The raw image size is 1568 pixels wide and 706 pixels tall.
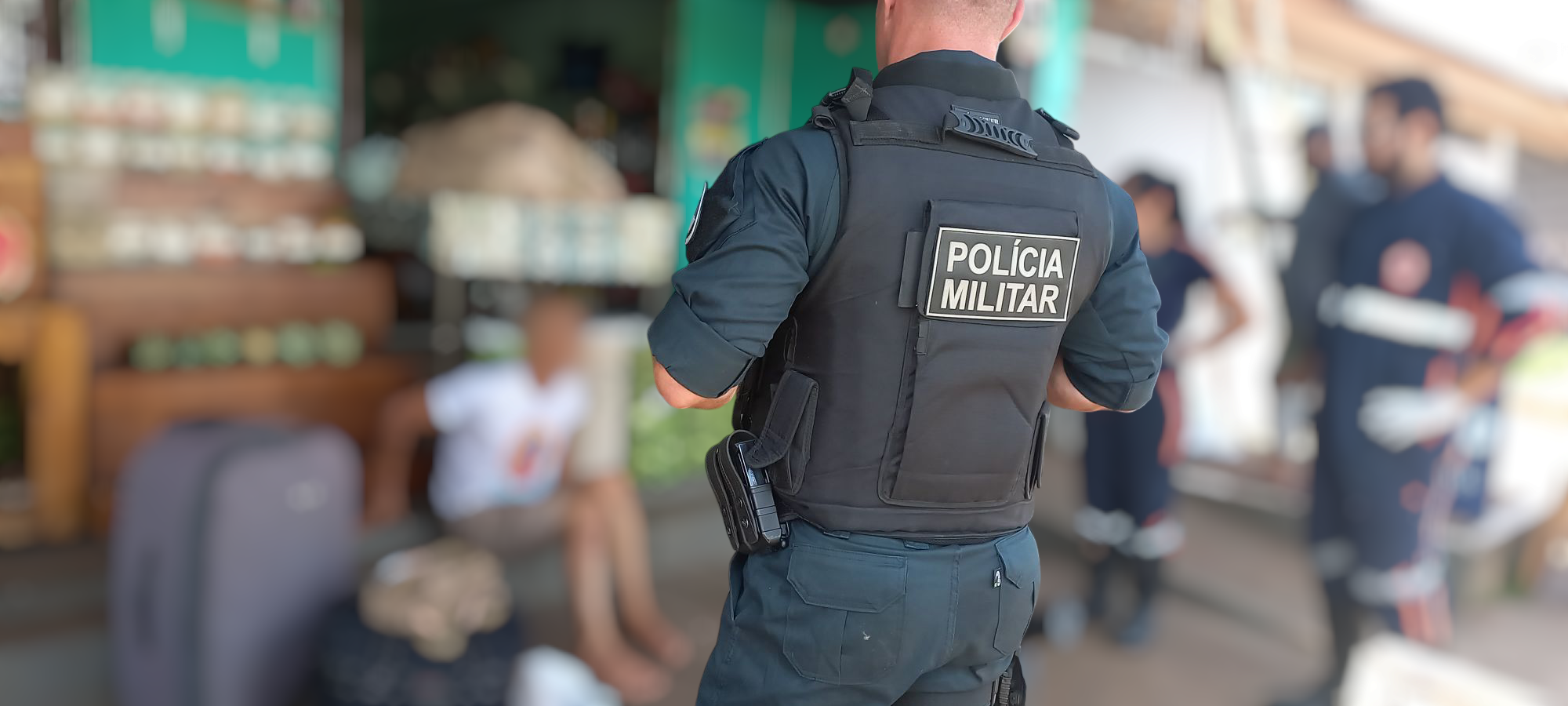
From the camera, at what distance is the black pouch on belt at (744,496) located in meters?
1.07


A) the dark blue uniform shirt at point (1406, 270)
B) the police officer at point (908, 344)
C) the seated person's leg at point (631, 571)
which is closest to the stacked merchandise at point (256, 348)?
the seated person's leg at point (631, 571)

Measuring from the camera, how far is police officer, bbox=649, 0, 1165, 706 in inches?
40.4

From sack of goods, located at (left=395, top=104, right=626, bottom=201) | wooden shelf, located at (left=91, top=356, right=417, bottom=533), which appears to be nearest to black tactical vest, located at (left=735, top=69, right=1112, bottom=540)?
sack of goods, located at (left=395, top=104, right=626, bottom=201)

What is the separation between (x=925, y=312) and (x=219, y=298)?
323 centimetres

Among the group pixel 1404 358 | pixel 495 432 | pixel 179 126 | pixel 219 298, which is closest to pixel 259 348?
pixel 219 298

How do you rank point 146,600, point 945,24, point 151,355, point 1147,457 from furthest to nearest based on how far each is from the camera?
point 1147,457
point 151,355
point 146,600
point 945,24

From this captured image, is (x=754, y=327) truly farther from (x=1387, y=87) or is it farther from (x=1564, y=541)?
(x=1564, y=541)

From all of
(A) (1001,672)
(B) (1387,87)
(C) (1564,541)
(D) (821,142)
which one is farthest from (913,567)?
(C) (1564,541)

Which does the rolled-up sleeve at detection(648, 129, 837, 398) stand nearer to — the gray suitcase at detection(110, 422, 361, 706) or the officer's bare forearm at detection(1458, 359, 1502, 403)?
the gray suitcase at detection(110, 422, 361, 706)

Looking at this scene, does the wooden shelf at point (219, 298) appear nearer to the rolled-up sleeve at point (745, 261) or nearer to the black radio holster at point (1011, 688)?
the rolled-up sleeve at point (745, 261)

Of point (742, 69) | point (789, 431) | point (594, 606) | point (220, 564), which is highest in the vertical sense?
point (742, 69)

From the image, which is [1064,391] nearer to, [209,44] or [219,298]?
[219,298]

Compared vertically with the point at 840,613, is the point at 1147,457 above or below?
below

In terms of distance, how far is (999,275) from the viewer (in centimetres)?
106
